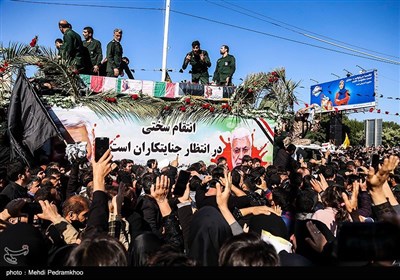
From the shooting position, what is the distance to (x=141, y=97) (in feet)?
38.5

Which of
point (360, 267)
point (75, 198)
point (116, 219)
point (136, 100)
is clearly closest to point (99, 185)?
point (116, 219)

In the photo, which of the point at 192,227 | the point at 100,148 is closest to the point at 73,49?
the point at 100,148

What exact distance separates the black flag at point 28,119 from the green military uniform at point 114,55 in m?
2.41

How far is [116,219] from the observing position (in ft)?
11.7

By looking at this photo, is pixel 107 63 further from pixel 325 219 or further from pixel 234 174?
pixel 325 219

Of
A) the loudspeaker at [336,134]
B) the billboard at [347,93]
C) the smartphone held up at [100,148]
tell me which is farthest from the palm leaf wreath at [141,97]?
the billboard at [347,93]

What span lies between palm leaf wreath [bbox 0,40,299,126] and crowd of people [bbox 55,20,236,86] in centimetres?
47

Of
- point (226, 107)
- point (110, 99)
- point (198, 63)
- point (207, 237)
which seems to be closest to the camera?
point (207, 237)

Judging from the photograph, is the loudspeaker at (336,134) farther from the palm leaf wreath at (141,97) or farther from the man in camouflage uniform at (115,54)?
the man in camouflage uniform at (115,54)

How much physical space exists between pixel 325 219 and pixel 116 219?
2002 mm

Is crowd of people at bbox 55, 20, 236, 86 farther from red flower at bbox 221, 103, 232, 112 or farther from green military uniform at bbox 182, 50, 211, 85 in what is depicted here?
red flower at bbox 221, 103, 232, 112

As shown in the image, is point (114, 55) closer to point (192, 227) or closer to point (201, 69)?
point (201, 69)

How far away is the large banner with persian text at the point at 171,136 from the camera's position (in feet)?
36.1

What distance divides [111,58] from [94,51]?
53 centimetres
